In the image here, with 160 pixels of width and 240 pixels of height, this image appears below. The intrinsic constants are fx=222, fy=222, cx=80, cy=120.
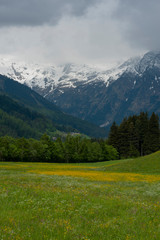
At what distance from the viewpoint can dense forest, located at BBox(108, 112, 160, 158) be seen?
4304 inches

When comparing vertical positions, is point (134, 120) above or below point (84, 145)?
above

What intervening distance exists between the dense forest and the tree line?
7.11 meters

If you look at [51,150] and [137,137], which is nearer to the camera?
[51,150]

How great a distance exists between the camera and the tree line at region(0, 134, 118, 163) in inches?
3944

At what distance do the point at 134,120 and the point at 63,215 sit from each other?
113m

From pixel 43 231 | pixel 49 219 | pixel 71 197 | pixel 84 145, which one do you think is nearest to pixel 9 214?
pixel 49 219

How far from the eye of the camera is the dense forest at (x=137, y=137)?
359 ft

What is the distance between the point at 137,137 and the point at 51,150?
144 ft

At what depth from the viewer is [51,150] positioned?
110 m

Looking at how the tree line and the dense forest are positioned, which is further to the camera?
the dense forest

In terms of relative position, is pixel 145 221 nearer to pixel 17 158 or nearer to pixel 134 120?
pixel 17 158

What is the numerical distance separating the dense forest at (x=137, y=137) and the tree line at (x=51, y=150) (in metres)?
7.11

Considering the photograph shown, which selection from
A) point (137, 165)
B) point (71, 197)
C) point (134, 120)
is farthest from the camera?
point (134, 120)

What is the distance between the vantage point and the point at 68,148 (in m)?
112
